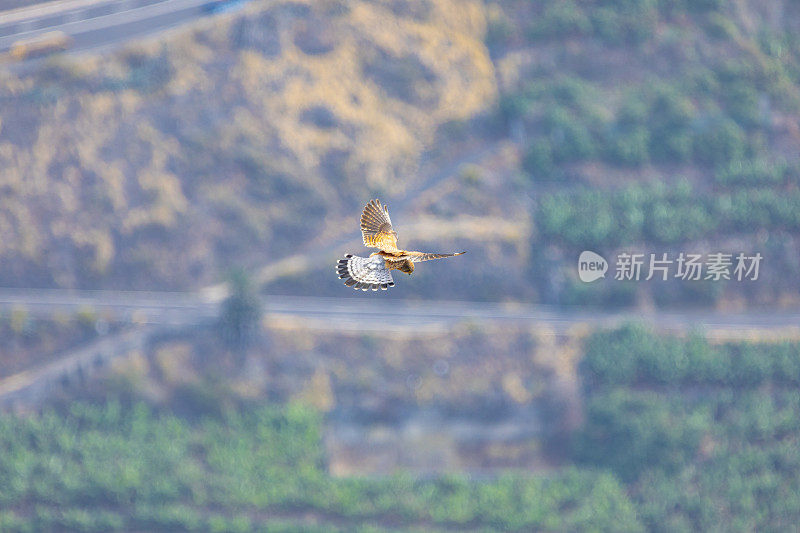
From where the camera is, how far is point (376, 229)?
4162 cm

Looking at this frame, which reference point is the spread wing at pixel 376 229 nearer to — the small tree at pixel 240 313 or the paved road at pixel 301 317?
the small tree at pixel 240 313

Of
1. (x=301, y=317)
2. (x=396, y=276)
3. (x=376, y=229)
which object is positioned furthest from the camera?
(x=396, y=276)

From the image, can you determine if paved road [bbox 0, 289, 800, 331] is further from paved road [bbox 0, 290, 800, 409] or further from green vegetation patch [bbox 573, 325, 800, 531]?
green vegetation patch [bbox 573, 325, 800, 531]

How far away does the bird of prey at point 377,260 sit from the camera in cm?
3816

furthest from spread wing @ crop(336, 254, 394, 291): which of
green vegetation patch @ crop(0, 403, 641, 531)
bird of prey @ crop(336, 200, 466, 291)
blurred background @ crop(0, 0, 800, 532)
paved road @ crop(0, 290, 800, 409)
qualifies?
paved road @ crop(0, 290, 800, 409)

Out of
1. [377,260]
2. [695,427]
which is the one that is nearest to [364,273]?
[377,260]

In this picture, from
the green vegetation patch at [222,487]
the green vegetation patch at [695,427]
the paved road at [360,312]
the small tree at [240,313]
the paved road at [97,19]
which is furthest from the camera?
the paved road at [97,19]

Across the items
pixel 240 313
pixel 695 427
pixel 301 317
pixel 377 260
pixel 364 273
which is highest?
pixel 240 313

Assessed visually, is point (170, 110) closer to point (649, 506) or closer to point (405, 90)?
point (405, 90)

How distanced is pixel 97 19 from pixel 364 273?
245 ft

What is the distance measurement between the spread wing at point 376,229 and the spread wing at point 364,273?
82.3 inches

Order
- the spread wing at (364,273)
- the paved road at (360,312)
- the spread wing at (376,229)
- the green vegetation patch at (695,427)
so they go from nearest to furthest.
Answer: the spread wing at (364,273)
the spread wing at (376,229)
the green vegetation patch at (695,427)
the paved road at (360,312)

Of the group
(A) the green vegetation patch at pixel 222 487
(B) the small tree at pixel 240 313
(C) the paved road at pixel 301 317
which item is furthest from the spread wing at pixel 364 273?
(C) the paved road at pixel 301 317

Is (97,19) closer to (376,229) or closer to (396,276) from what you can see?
(396,276)
